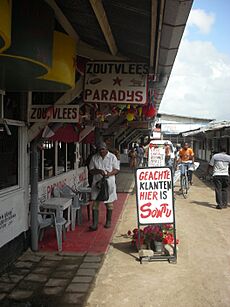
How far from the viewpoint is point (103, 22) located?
418cm

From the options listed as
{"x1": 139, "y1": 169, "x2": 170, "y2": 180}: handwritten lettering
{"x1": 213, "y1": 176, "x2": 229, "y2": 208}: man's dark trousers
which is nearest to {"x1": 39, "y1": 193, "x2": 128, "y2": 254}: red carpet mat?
{"x1": 139, "y1": 169, "x2": 170, "y2": 180}: handwritten lettering

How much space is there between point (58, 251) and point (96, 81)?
262cm

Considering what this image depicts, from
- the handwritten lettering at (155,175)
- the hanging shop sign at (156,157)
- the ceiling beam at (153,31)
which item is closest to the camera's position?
the ceiling beam at (153,31)

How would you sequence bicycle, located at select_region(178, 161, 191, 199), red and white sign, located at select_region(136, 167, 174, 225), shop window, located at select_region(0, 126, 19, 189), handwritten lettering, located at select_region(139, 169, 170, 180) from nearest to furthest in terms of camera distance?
shop window, located at select_region(0, 126, 19, 189) < red and white sign, located at select_region(136, 167, 174, 225) < handwritten lettering, located at select_region(139, 169, 170, 180) < bicycle, located at select_region(178, 161, 191, 199)

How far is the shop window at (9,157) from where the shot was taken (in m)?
5.14

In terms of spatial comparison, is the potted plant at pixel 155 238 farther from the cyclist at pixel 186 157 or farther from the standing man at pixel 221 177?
the cyclist at pixel 186 157

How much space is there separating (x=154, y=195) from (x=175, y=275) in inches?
48.8

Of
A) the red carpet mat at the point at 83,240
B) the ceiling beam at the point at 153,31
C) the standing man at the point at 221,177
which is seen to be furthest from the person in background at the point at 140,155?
the ceiling beam at the point at 153,31

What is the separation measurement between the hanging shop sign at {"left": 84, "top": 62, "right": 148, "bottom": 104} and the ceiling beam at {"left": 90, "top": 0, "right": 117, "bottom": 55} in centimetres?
33

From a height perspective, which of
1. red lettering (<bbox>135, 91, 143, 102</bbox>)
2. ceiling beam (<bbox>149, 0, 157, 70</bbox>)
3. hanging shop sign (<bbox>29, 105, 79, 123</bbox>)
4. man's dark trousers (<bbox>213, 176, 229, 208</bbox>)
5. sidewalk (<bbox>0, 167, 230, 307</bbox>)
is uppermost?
ceiling beam (<bbox>149, 0, 157, 70</bbox>)

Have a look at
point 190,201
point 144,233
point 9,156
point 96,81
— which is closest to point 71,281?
point 144,233

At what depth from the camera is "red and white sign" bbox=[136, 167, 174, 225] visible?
552cm

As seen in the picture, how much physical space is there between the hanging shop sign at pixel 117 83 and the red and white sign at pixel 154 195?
1093 mm

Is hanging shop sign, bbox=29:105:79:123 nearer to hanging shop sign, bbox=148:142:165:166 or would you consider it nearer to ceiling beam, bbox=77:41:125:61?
ceiling beam, bbox=77:41:125:61
